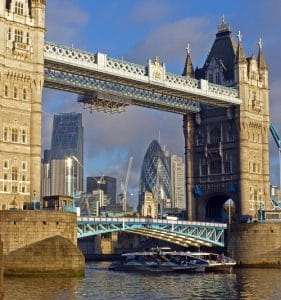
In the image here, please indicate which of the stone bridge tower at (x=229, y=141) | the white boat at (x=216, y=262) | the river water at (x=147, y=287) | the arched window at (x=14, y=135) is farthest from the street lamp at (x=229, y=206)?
the arched window at (x=14, y=135)

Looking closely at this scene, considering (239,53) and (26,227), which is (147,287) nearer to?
(26,227)

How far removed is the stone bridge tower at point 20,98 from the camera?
90062 mm

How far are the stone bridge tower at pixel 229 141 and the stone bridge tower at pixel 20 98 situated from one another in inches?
1714

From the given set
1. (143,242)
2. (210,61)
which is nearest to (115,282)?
(210,61)

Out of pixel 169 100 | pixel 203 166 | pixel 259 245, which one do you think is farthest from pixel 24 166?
pixel 203 166

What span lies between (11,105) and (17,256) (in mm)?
20286

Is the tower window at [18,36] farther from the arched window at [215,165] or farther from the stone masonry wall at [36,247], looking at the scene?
the arched window at [215,165]

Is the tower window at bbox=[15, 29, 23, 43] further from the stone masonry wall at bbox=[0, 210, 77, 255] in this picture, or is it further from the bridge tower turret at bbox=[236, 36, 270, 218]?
the bridge tower turret at bbox=[236, 36, 270, 218]

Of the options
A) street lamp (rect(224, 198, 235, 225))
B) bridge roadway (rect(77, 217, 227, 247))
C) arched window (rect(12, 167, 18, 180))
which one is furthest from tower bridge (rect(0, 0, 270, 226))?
bridge roadway (rect(77, 217, 227, 247))

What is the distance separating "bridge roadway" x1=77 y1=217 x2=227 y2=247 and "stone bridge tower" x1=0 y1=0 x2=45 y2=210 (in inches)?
360

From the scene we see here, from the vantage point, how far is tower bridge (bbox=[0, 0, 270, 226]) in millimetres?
91375

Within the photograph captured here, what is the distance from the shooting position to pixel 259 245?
4439 inches

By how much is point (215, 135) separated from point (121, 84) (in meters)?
27.6

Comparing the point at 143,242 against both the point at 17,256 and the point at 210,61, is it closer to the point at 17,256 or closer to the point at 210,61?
the point at 210,61
